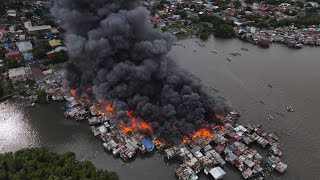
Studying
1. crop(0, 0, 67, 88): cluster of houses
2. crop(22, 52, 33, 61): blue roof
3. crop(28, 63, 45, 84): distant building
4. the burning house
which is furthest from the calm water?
crop(22, 52, 33, 61): blue roof

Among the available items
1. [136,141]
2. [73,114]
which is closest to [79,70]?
[73,114]

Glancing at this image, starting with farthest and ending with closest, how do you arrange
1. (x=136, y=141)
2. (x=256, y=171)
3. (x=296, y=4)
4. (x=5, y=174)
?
(x=296, y=4), (x=136, y=141), (x=256, y=171), (x=5, y=174)

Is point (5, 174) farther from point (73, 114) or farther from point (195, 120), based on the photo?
point (195, 120)

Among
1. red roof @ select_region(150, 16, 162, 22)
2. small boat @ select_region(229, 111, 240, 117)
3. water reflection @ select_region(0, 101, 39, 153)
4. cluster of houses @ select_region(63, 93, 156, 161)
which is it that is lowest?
water reflection @ select_region(0, 101, 39, 153)

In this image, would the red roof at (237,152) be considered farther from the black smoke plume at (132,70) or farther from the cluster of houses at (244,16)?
the cluster of houses at (244,16)

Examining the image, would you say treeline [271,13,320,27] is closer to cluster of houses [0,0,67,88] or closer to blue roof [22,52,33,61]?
cluster of houses [0,0,67,88]
